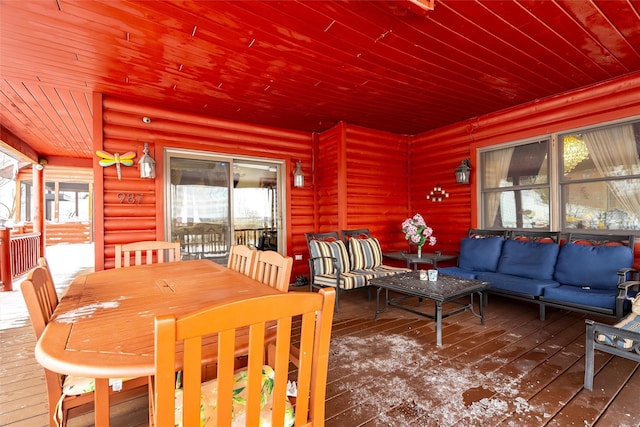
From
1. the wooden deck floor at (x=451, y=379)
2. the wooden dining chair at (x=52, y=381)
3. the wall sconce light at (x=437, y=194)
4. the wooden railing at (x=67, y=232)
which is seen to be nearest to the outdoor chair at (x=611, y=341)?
the wooden deck floor at (x=451, y=379)

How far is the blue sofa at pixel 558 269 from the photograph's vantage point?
9.12ft

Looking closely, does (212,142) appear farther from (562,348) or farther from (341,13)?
(562,348)

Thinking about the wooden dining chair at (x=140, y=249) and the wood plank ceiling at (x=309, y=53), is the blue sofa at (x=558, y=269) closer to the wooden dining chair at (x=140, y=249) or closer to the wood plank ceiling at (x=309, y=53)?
the wood plank ceiling at (x=309, y=53)

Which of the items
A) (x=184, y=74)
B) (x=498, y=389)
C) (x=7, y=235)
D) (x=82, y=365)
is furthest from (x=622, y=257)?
(x=7, y=235)

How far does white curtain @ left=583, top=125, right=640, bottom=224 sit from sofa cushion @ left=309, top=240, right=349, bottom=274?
10.6 feet

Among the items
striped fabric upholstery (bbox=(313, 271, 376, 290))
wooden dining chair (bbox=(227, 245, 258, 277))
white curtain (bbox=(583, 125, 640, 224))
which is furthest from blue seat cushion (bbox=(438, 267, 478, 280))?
wooden dining chair (bbox=(227, 245, 258, 277))

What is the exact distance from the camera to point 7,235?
460 centimetres

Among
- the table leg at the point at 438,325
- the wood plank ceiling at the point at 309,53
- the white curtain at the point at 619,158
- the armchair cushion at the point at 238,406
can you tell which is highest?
the wood plank ceiling at the point at 309,53

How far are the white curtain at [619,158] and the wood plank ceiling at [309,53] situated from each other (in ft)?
2.09

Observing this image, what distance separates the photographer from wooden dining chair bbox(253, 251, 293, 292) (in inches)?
70.9

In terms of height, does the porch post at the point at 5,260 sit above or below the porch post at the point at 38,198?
below

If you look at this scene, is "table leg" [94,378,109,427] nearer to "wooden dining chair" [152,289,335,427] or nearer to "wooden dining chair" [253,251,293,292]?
"wooden dining chair" [152,289,335,427]

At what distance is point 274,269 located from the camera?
A: 1912 millimetres

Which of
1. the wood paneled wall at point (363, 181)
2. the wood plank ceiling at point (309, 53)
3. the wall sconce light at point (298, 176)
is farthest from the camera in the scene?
the wall sconce light at point (298, 176)
